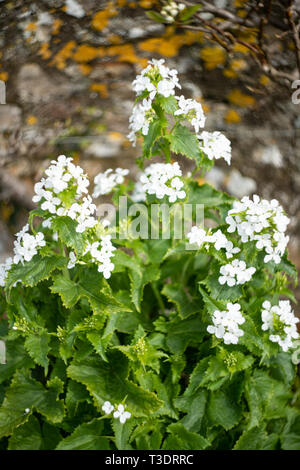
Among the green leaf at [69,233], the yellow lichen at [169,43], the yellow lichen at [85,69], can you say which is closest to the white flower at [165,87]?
the green leaf at [69,233]

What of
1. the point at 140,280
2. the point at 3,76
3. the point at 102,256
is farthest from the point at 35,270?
the point at 3,76

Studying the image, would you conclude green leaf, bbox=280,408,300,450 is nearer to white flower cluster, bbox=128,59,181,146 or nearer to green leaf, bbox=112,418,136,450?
green leaf, bbox=112,418,136,450

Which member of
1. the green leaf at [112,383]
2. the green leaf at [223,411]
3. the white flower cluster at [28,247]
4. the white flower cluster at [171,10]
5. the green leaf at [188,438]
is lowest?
the green leaf at [188,438]

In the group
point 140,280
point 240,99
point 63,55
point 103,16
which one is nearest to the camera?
point 140,280

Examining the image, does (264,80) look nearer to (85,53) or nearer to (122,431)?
(85,53)

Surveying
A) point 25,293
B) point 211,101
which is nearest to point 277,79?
point 211,101

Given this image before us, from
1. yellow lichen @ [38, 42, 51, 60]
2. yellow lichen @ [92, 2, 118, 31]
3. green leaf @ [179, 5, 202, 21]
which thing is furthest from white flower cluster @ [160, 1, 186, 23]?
yellow lichen @ [38, 42, 51, 60]

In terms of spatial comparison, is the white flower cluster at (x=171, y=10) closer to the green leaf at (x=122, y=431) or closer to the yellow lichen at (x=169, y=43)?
the yellow lichen at (x=169, y=43)
